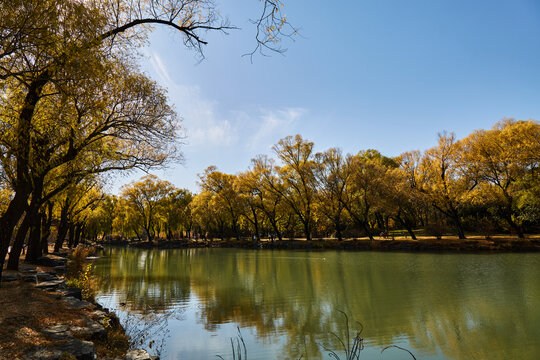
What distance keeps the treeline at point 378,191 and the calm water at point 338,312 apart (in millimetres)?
15976

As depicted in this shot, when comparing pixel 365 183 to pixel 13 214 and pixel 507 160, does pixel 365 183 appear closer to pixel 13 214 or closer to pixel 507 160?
pixel 507 160

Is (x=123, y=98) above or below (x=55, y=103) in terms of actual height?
above

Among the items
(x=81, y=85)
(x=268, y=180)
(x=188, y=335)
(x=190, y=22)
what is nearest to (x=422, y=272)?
(x=188, y=335)

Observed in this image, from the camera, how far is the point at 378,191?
36.6m

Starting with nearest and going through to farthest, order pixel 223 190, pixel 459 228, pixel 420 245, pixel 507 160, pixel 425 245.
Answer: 1. pixel 507 160
2. pixel 425 245
3. pixel 420 245
4. pixel 459 228
5. pixel 223 190

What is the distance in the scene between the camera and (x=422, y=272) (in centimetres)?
1692

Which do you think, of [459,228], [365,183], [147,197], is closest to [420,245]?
[459,228]

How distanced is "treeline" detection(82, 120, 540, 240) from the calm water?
52.4 ft

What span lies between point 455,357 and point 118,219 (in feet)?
235

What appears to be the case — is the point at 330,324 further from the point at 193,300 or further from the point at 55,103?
the point at 55,103

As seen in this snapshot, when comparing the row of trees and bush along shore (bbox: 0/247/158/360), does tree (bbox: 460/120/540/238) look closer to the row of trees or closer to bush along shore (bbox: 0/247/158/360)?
the row of trees

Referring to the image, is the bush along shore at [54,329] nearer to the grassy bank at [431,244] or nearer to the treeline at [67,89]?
the treeline at [67,89]

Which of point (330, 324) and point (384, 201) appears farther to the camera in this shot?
point (384, 201)

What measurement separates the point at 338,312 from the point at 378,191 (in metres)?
29.1
